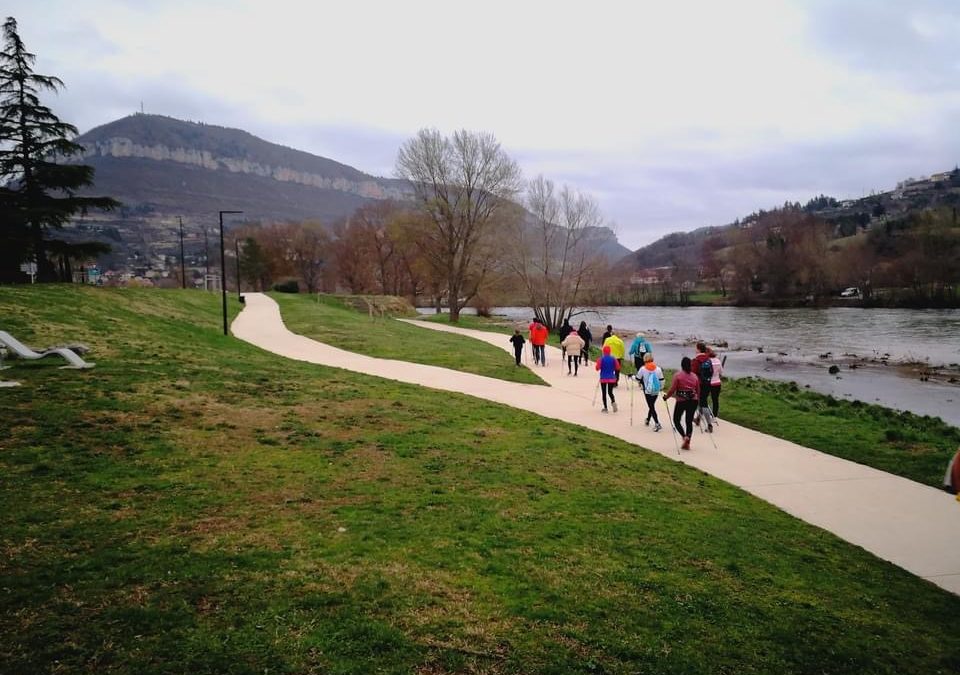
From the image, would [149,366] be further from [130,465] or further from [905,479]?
[905,479]

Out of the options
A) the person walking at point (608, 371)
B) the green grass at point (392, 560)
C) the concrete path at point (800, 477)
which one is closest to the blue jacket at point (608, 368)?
the person walking at point (608, 371)

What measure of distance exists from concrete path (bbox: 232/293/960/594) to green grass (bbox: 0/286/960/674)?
1.63 feet

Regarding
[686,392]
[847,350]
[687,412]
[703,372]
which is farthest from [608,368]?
[847,350]

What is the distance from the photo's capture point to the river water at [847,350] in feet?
66.2

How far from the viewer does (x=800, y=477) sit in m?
9.18

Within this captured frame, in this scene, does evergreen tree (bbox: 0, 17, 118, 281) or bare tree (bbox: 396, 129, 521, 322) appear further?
bare tree (bbox: 396, 129, 521, 322)

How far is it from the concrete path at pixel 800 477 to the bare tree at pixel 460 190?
30713mm

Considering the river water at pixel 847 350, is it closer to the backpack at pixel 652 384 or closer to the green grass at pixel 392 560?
the backpack at pixel 652 384

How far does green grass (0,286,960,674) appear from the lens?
3.97m

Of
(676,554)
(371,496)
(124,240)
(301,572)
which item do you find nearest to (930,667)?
(676,554)

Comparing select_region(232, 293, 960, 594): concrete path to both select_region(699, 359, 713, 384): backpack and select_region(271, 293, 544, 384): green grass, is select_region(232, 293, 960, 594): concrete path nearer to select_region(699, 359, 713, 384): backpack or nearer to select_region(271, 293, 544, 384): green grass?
select_region(699, 359, 713, 384): backpack

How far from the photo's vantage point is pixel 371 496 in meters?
6.91

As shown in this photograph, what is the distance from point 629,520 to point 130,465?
610 centimetres

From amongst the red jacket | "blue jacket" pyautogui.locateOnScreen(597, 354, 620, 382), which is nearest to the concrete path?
"blue jacket" pyautogui.locateOnScreen(597, 354, 620, 382)
